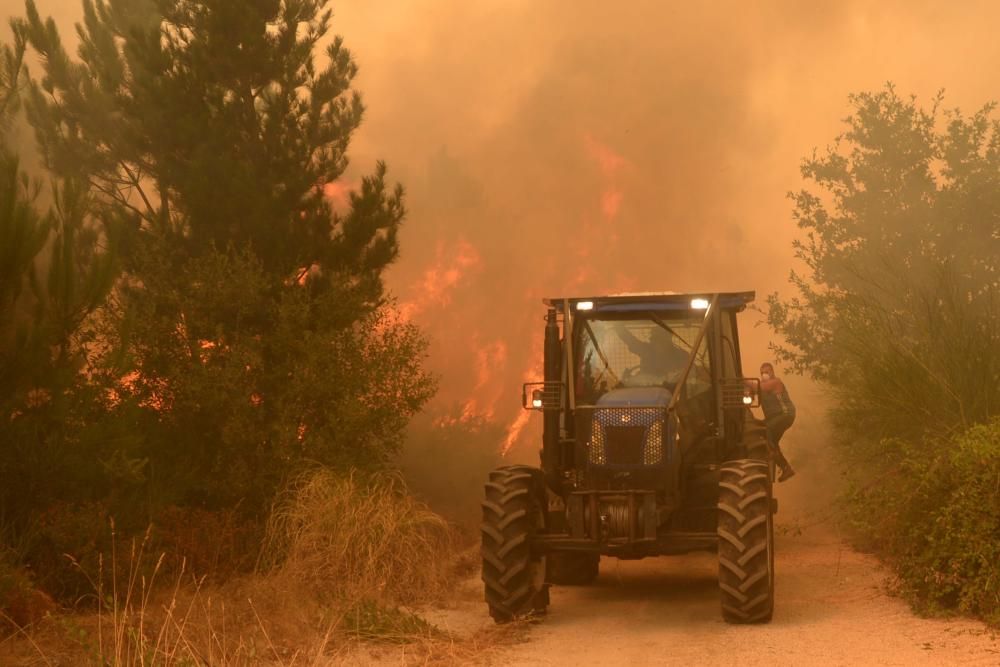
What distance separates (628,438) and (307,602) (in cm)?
324

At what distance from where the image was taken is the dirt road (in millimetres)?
8641

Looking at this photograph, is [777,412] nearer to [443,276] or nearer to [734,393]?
[734,393]

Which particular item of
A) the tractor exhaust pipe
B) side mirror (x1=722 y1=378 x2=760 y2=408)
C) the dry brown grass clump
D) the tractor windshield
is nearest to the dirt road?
the dry brown grass clump

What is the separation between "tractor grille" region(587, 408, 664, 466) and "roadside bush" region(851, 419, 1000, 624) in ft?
7.46

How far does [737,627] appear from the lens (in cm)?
995

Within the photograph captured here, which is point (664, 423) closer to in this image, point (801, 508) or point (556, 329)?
point (556, 329)

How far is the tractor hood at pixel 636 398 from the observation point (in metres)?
10.7

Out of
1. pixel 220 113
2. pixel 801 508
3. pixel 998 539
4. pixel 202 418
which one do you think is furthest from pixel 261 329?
pixel 801 508

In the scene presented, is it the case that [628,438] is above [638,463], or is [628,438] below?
above

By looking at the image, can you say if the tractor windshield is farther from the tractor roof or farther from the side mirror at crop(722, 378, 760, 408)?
the side mirror at crop(722, 378, 760, 408)

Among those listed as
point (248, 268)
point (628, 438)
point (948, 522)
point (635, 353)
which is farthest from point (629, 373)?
point (248, 268)

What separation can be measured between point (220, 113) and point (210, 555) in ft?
22.6

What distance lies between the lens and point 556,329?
11.2 metres

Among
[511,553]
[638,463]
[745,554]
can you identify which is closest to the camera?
[745,554]
